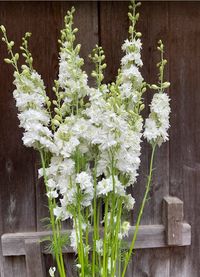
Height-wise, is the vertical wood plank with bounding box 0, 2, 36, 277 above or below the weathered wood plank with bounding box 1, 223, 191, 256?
above

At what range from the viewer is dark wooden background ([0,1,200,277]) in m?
1.38

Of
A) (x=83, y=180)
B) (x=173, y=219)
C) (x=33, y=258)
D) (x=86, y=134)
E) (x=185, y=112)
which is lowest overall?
(x=33, y=258)

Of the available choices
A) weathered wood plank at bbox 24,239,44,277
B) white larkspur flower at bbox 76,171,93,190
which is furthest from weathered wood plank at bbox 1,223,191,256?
white larkspur flower at bbox 76,171,93,190

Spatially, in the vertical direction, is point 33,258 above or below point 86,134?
below

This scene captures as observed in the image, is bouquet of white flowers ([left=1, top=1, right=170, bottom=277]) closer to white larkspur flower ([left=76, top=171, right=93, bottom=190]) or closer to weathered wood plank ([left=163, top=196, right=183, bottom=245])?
white larkspur flower ([left=76, top=171, right=93, bottom=190])

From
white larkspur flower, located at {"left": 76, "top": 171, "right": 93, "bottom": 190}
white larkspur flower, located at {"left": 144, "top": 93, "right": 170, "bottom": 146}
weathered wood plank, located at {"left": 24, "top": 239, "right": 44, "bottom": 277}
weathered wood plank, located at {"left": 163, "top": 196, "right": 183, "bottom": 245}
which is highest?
white larkspur flower, located at {"left": 144, "top": 93, "right": 170, "bottom": 146}

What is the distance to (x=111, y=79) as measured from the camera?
4.62 feet

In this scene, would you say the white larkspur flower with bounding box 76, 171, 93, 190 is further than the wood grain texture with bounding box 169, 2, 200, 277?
No

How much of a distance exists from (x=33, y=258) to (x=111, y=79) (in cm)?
75

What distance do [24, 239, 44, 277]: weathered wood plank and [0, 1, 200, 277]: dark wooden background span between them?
6 centimetres

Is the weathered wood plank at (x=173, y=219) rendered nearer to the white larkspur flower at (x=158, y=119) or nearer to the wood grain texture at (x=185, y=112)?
the wood grain texture at (x=185, y=112)

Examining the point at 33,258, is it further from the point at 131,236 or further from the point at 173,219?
the point at 173,219

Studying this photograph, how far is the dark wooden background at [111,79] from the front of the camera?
4.51ft

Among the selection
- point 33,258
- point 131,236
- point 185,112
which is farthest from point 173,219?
point 33,258
